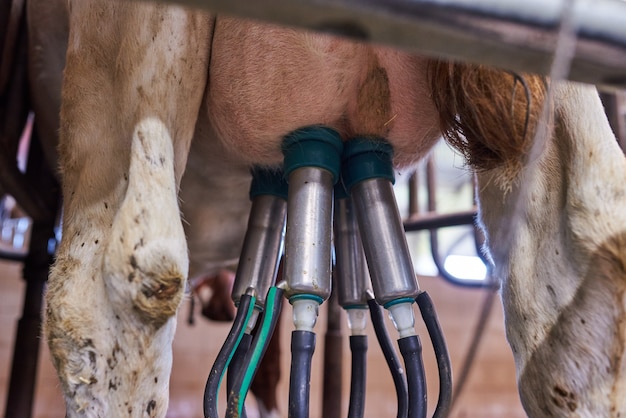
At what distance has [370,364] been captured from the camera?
281 centimetres

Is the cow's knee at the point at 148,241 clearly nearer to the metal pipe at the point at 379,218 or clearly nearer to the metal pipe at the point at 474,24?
the metal pipe at the point at 379,218

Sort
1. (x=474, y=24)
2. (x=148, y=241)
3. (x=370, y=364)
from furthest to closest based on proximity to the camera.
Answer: (x=370, y=364) < (x=148, y=241) < (x=474, y=24)

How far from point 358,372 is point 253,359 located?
0.21 metres

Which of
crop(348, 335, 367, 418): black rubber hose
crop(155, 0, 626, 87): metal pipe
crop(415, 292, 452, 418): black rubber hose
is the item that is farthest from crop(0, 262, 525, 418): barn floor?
crop(155, 0, 626, 87): metal pipe

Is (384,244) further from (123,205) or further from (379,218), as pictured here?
(123,205)

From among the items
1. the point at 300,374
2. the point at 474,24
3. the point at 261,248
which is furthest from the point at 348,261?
the point at 474,24

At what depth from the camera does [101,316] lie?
0.58m

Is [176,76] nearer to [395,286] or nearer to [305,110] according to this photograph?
[305,110]

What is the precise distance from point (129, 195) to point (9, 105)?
750 millimetres

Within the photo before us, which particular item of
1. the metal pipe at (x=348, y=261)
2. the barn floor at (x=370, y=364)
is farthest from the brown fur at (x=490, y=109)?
the barn floor at (x=370, y=364)

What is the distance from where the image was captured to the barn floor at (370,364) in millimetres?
2354

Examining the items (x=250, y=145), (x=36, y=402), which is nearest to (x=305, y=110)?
(x=250, y=145)

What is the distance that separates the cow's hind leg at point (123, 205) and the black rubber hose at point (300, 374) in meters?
0.11

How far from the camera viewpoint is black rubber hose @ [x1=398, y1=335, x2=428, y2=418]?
24.6 inches
